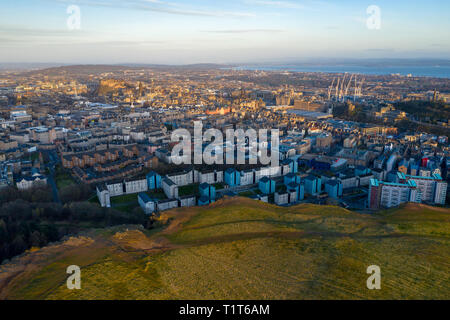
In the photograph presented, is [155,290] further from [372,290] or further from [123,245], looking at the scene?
[372,290]

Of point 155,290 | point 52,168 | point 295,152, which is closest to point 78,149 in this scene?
point 52,168

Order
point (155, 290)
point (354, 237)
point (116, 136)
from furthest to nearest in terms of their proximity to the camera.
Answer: point (116, 136)
point (354, 237)
point (155, 290)

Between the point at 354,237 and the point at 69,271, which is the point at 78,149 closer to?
the point at 69,271

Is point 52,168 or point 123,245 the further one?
point 52,168

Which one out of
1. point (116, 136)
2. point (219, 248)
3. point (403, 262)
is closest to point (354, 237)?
point (403, 262)

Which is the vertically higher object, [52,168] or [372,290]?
[372,290]

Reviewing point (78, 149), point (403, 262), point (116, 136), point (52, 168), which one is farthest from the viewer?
point (116, 136)
